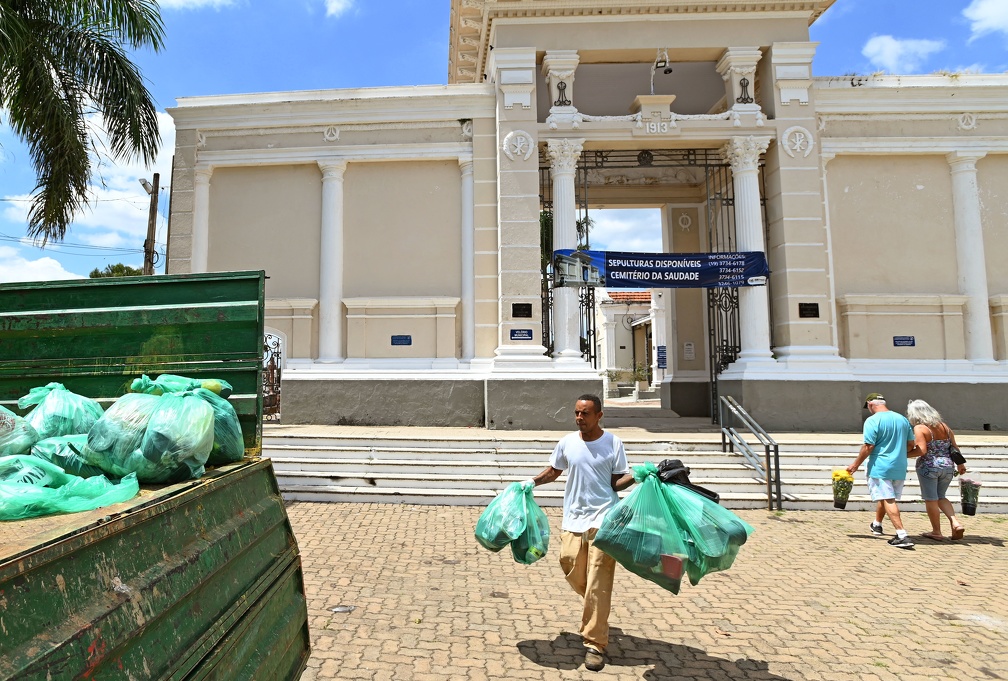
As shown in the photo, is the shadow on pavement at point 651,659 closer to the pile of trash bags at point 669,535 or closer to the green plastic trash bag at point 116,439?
the pile of trash bags at point 669,535

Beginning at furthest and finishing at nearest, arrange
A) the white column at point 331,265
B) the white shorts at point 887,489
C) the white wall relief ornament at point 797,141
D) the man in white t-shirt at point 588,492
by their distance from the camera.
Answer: the white column at point 331,265
the white wall relief ornament at point 797,141
the white shorts at point 887,489
the man in white t-shirt at point 588,492

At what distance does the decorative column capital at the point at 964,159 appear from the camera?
11.7 metres

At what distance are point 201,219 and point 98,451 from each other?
36.4ft

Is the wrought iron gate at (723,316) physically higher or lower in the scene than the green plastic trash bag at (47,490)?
higher

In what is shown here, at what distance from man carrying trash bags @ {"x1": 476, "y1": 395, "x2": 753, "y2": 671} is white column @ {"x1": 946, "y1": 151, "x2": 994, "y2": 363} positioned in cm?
1108

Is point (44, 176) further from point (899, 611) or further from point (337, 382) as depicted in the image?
point (899, 611)

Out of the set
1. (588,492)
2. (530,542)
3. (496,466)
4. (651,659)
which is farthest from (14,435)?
(496,466)

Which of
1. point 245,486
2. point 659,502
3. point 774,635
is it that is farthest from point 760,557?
point 245,486

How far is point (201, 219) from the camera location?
12.2 metres

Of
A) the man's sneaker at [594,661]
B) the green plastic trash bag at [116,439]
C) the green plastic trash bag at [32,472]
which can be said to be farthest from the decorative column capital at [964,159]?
the green plastic trash bag at [32,472]

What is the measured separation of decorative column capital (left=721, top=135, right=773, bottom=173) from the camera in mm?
11422

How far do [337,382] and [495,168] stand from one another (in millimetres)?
4981

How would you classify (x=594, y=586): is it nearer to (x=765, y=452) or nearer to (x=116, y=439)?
(x=116, y=439)

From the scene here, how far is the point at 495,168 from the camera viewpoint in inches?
464
